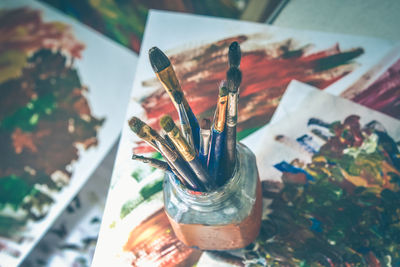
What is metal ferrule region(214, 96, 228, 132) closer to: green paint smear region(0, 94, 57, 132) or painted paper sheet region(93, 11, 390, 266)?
painted paper sheet region(93, 11, 390, 266)

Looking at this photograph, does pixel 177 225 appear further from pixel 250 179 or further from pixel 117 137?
pixel 117 137

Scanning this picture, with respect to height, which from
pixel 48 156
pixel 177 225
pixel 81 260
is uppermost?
pixel 177 225

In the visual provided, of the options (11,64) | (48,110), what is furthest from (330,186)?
(11,64)

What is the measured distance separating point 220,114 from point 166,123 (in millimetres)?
72

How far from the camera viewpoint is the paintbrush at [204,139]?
0.41m

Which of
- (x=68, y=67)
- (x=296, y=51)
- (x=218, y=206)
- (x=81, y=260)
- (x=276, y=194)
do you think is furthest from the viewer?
(x=68, y=67)

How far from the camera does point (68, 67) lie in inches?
36.8

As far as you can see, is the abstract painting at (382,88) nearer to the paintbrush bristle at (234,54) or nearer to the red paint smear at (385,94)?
the red paint smear at (385,94)

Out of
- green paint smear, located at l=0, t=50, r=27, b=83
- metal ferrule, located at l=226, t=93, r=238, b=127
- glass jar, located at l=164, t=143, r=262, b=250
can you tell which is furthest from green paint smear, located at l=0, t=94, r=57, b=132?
metal ferrule, located at l=226, t=93, r=238, b=127

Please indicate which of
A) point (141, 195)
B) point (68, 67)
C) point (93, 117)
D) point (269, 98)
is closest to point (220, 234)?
point (141, 195)

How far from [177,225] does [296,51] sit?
1.36 feet

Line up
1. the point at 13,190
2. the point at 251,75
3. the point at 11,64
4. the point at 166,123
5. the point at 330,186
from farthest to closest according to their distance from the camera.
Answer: the point at 11,64 < the point at 13,190 < the point at 251,75 < the point at 330,186 < the point at 166,123

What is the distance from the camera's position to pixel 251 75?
0.68 metres

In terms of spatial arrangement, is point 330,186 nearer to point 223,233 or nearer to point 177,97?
point 223,233
